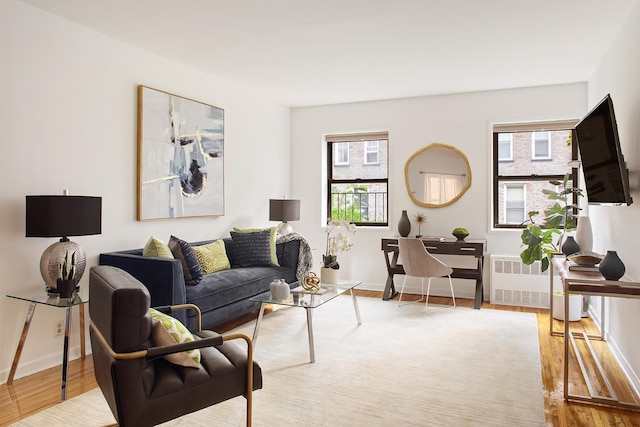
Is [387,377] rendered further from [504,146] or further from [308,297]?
[504,146]

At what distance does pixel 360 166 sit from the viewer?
6570mm

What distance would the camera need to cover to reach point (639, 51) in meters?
3.06

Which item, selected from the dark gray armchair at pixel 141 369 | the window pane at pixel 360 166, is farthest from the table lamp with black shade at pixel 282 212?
the dark gray armchair at pixel 141 369

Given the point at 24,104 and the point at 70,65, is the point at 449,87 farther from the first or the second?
the point at 24,104

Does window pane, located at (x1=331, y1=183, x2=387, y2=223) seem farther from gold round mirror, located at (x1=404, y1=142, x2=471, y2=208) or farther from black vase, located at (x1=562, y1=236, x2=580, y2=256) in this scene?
black vase, located at (x1=562, y1=236, x2=580, y2=256)

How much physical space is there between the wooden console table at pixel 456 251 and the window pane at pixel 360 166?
46.2 inches

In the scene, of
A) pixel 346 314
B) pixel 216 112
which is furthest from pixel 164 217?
pixel 346 314

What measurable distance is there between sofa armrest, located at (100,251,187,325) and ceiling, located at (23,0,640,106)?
1.86 metres

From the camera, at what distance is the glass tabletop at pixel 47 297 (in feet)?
9.28

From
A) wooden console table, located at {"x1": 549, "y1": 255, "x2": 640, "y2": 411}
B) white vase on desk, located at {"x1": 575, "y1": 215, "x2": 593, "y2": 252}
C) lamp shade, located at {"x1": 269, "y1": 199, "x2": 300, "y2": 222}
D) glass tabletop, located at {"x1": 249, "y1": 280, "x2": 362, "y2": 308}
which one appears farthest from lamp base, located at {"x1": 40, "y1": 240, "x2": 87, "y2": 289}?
white vase on desk, located at {"x1": 575, "y1": 215, "x2": 593, "y2": 252}

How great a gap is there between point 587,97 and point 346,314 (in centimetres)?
372

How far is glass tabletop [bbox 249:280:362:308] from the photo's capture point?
139 inches

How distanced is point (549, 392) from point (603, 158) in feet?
5.52

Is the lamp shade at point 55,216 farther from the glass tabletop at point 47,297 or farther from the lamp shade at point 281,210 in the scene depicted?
the lamp shade at point 281,210
